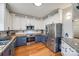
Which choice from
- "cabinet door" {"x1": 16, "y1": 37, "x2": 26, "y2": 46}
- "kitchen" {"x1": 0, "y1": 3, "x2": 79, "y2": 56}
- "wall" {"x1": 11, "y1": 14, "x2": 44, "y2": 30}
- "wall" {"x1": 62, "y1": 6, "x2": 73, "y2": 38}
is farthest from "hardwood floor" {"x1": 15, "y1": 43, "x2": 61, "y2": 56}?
"wall" {"x1": 11, "y1": 14, "x2": 44, "y2": 30}

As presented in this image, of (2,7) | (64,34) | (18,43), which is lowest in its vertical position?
(18,43)

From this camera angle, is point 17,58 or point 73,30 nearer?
point 17,58

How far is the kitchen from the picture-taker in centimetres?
254

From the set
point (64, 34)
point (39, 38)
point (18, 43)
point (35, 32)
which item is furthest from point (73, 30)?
point (35, 32)

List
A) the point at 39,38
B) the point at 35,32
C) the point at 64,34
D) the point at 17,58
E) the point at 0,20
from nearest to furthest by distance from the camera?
the point at 17,58 < the point at 0,20 < the point at 64,34 < the point at 39,38 < the point at 35,32

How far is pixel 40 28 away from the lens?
6.02 metres

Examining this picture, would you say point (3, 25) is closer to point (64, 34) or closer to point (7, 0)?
point (64, 34)

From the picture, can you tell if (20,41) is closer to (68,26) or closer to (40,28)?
(40,28)

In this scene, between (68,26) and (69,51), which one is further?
(68,26)

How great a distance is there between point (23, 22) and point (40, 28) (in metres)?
1.14

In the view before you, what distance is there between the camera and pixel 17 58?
21.9 inches

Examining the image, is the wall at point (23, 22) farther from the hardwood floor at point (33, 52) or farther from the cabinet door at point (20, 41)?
the hardwood floor at point (33, 52)

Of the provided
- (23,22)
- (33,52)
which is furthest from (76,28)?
(23,22)

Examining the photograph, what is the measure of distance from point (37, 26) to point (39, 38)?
0.74 m
